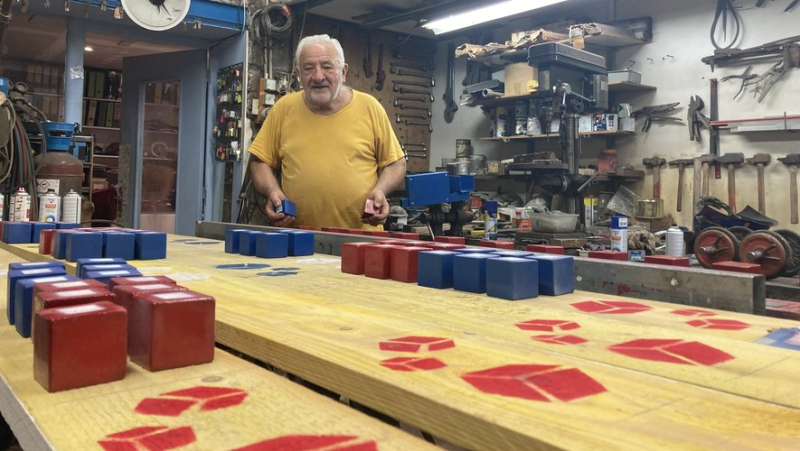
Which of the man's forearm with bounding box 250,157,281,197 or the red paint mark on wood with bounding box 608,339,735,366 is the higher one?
the man's forearm with bounding box 250,157,281,197

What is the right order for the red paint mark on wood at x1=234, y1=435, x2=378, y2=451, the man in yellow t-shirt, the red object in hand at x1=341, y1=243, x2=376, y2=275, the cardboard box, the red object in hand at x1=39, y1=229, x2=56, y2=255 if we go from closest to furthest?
the red paint mark on wood at x1=234, y1=435, x2=378, y2=451 → the red object in hand at x1=341, y1=243, x2=376, y2=275 → the red object in hand at x1=39, y1=229, x2=56, y2=255 → the man in yellow t-shirt → the cardboard box

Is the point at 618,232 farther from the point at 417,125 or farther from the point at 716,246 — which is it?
the point at 417,125

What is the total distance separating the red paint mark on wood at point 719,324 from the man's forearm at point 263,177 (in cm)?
246

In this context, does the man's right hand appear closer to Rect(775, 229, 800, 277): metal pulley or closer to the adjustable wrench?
Rect(775, 229, 800, 277): metal pulley

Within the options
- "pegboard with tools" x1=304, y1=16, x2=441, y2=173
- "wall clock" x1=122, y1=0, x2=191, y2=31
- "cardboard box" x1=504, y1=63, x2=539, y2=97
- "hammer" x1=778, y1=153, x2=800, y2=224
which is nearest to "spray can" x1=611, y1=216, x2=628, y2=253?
"hammer" x1=778, y1=153, x2=800, y2=224

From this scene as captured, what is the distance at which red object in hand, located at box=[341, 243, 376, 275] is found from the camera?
130 cm

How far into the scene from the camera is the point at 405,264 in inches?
47.1

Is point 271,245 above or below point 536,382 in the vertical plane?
above

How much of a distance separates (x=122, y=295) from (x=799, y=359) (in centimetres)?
74

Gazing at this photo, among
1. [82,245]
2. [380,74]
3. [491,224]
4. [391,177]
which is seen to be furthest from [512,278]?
[380,74]

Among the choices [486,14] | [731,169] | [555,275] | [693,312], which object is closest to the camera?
[693,312]

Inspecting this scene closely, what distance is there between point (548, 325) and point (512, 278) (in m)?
0.20

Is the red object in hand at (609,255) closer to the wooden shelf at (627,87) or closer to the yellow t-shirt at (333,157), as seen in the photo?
the yellow t-shirt at (333,157)

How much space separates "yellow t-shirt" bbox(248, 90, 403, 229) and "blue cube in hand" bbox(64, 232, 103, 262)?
1.64m
